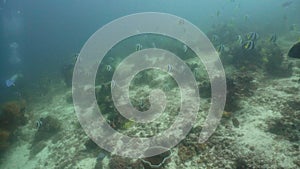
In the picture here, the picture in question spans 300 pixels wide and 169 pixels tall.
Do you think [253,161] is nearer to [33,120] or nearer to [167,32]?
[33,120]

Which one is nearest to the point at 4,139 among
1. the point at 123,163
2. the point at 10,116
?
the point at 10,116

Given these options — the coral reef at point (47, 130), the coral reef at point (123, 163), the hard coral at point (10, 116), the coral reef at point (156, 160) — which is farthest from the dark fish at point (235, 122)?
the hard coral at point (10, 116)

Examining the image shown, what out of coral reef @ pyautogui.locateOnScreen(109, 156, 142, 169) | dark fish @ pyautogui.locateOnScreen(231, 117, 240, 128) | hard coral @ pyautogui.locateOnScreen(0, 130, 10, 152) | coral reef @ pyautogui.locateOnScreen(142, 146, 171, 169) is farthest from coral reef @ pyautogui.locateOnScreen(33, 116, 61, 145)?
dark fish @ pyautogui.locateOnScreen(231, 117, 240, 128)

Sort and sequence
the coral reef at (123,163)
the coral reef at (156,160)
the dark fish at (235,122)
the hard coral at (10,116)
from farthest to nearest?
the hard coral at (10,116), the dark fish at (235,122), the coral reef at (123,163), the coral reef at (156,160)

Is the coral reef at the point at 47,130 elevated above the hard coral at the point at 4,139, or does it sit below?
below

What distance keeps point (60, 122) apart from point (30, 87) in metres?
10.9

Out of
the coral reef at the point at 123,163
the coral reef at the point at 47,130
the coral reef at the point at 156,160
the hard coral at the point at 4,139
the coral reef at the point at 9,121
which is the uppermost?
the coral reef at the point at 9,121

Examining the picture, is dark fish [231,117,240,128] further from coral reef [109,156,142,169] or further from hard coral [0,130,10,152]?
hard coral [0,130,10,152]

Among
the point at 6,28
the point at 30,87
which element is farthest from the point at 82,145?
the point at 6,28

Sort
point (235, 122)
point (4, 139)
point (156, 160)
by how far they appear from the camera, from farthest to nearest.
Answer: point (4, 139) → point (235, 122) → point (156, 160)

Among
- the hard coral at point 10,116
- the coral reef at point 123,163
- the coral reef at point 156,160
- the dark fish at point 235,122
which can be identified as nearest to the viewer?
the coral reef at point 156,160

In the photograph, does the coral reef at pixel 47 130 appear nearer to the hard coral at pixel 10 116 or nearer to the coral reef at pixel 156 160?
the hard coral at pixel 10 116

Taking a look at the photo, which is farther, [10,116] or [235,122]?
[10,116]

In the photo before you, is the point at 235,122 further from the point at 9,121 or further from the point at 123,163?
the point at 9,121
